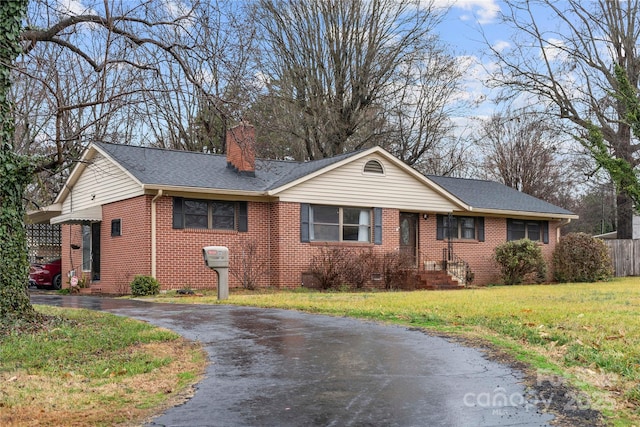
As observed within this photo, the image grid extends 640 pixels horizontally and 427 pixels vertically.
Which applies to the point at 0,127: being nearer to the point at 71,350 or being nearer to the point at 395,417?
the point at 71,350

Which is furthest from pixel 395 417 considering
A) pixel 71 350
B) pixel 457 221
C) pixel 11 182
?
pixel 457 221

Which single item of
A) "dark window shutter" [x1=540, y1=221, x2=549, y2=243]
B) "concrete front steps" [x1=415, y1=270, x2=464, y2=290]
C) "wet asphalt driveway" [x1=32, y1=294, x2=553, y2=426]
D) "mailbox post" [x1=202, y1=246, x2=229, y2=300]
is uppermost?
"dark window shutter" [x1=540, y1=221, x2=549, y2=243]

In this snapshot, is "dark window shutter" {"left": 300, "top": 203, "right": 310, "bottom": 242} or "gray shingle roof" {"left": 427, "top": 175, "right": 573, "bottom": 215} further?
"gray shingle roof" {"left": 427, "top": 175, "right": 573, "bottom": 215}

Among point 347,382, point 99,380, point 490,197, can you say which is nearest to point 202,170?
point 490,197

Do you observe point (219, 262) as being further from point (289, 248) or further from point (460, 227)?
point (460, 227)

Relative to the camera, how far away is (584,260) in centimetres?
2773

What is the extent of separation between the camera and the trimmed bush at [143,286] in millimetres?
20188

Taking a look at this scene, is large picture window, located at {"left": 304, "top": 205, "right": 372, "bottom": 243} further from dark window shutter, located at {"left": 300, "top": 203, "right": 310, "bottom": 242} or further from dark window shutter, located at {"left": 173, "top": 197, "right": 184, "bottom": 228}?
dark window shutter, located at {"left": 173, "top": 197, "right": 184, "bottom": 228}

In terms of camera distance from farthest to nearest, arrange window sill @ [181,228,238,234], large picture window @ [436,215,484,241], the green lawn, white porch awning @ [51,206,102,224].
→ large picture window @ [436,215,484,241]
white porch awning @ [51,206,102,224]
window sill @ [181,228,238,234]
the green lawn

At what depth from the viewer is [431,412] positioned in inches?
222

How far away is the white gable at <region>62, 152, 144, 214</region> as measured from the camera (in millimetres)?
22125

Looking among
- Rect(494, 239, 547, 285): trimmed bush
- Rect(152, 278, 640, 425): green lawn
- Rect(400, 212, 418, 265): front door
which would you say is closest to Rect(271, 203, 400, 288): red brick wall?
Rect(400, 212, 418, 265): front door

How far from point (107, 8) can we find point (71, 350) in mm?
5455

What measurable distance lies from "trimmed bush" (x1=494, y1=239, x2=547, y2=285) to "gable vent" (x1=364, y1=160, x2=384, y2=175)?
19.2 ft
